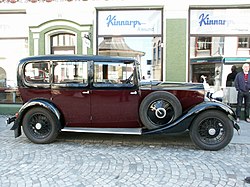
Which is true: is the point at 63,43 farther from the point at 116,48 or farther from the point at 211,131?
the point at 211,131

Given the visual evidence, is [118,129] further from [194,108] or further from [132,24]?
[132,24]

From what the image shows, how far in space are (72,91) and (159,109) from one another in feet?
5.99

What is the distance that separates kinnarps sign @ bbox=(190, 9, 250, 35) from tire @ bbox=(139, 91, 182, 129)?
170 inches

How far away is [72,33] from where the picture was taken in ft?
29.6

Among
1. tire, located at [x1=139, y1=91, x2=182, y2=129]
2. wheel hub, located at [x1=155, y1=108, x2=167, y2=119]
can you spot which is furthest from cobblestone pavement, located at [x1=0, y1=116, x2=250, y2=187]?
wheel hub, located at [x1=155, y1=108, x2=167, y2=119]

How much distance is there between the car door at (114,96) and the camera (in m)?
5.31

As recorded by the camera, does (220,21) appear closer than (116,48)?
Yes

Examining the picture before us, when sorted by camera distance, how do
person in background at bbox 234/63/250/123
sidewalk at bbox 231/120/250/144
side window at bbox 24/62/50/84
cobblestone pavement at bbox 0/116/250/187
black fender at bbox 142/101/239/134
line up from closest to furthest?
cobblestone pavement at bbox 0/116/250/187
black fender at bbox 142/101/239/134
side window at bbox 24/62/50/84
sidewalk at bbox 231/120/250/144
person in background at bbox 234/63/250/123

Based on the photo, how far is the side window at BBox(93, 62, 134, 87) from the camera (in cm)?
534

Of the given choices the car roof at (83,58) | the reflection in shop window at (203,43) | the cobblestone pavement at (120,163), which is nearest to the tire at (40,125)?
the cobblestone pavement at (120,163)

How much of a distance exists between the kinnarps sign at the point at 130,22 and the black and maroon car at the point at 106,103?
3625 mm

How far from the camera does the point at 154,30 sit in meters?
8.73

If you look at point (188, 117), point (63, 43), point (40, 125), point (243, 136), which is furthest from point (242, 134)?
point (63, 43)

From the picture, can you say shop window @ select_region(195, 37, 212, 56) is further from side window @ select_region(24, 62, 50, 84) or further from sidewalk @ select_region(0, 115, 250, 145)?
side window @ select_region(24, 62, 50, 84)
